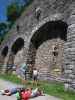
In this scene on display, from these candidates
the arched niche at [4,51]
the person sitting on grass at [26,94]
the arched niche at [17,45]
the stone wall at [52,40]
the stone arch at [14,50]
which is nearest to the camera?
the person sitting on grass at [26,94]

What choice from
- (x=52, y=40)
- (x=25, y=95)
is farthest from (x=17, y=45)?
(x=25, y=95)

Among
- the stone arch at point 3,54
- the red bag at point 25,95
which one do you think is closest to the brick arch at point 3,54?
the stone arch at point 3,54

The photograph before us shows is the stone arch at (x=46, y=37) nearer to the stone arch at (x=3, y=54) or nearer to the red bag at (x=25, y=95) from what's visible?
the red bag at (x=25, y=95)

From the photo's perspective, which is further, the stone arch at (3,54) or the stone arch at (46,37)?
the stone arch at (3,54)

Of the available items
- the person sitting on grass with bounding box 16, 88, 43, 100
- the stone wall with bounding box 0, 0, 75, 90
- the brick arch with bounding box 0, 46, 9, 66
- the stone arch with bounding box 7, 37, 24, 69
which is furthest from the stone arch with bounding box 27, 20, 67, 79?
the brick arch with bounding box 0, 46, 9, 66

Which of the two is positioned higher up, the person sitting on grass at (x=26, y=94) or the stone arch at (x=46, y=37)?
the stone arch at (x=46, y=37)

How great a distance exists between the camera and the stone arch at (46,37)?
18.5 metres

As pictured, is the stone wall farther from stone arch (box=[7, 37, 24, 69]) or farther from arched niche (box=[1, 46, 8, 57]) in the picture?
arched niche (box=[1, 46, 8, 57])

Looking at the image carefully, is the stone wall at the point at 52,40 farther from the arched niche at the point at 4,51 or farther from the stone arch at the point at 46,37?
the arched niche at the point at 4,51

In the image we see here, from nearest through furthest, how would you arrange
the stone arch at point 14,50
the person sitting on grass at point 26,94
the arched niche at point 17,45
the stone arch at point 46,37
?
the person sitting on grass at point 26,94, the stone arch at point 46,37, the arched niche at point 17,45, the stone arch at point 14,50

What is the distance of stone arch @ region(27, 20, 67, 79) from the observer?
727 inches

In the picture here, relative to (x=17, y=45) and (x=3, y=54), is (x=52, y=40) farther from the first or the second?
(x=3, y=54)

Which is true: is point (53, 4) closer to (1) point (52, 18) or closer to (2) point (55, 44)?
(1) point (52, 18)

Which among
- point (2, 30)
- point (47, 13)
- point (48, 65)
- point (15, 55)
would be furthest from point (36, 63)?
point (2, 30)
